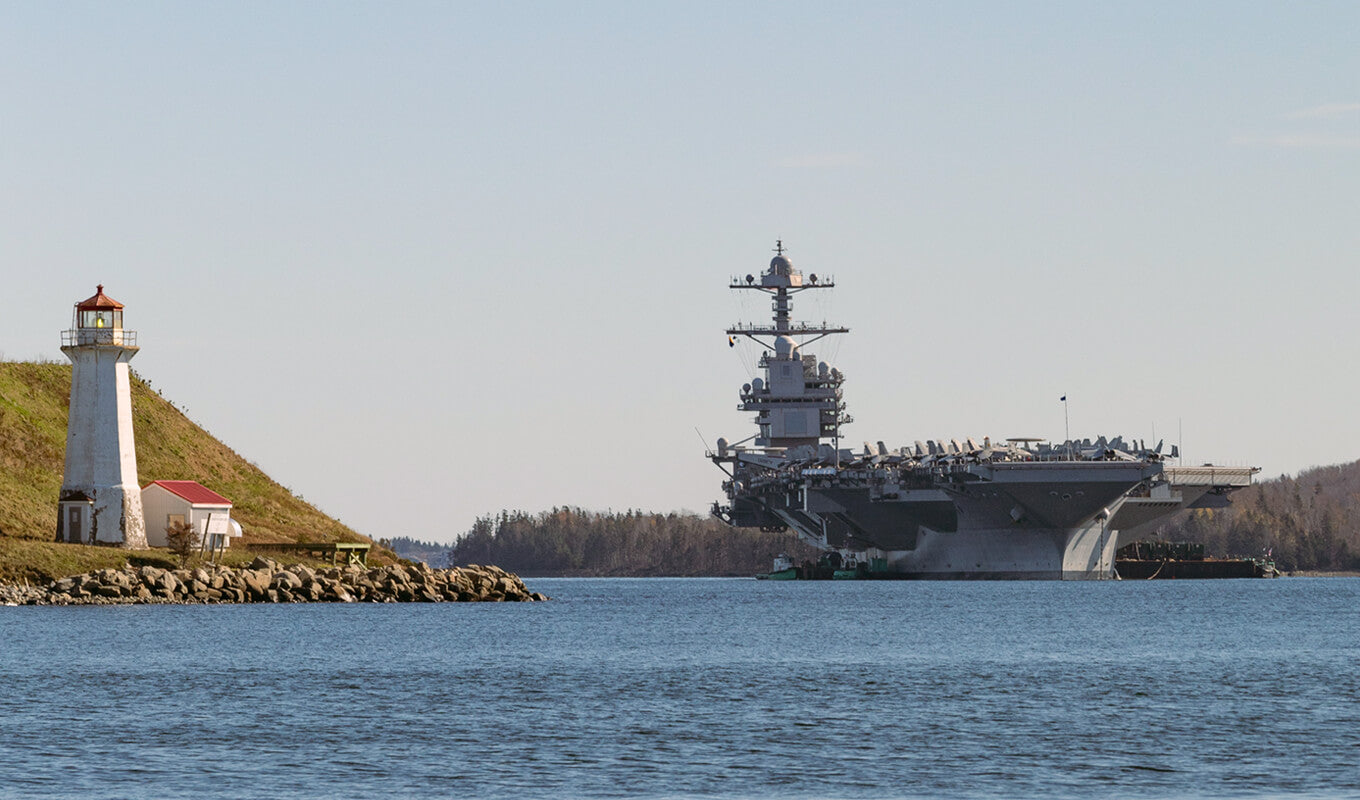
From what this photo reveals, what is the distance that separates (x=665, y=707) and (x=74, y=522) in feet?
129

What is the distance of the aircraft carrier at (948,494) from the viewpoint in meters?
102

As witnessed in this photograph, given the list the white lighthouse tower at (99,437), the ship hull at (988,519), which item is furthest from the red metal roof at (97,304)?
the ship hull at (988,519)

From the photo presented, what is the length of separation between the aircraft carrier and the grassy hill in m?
32.6

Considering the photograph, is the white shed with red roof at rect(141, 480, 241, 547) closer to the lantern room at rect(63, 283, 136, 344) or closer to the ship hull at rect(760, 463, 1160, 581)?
the lantern room at rect(63, 283, 136, 344)

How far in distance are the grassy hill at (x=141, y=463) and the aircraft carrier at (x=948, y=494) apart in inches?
1284

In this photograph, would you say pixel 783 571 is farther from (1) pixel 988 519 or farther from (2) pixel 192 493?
(2) pixel 192 493

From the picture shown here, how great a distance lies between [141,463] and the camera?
91125 millimetres

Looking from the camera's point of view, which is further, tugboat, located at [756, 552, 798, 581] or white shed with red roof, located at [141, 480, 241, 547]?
tugboat, located at [756, 552, 798, 581]

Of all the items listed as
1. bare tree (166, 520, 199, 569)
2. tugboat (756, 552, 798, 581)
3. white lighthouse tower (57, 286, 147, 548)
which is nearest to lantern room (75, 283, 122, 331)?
white lighthouse tower (57, 286, 147, 548)

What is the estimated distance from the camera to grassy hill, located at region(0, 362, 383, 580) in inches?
3201

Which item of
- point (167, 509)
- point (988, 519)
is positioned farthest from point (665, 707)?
point (988, 519)

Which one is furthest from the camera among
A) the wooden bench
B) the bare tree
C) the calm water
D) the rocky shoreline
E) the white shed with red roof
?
the wooden bench

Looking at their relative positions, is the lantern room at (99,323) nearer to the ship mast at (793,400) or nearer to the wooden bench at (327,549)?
the wooden bench at (327,549)

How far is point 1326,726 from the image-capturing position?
33.7 metres
